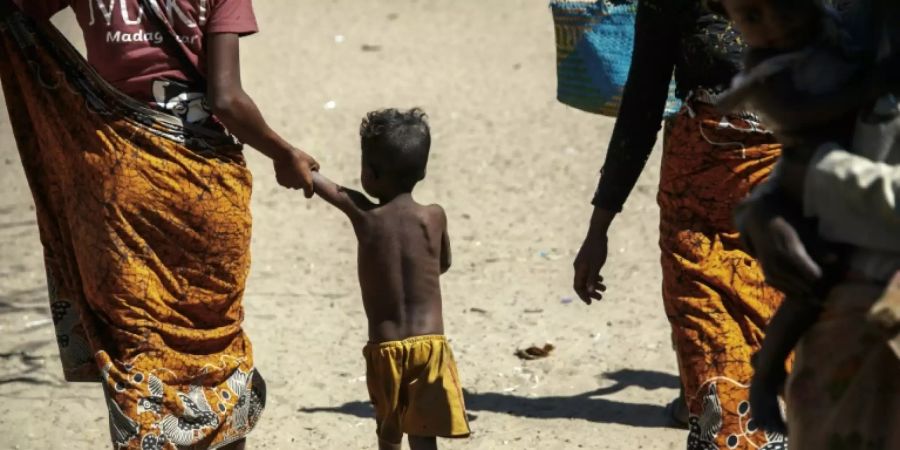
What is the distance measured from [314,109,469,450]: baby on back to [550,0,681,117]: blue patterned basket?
0.67 metres

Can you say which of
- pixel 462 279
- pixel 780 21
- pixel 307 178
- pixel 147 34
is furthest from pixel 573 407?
pixel 780 21

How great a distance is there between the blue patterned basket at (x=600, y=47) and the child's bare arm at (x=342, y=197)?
0.89 m

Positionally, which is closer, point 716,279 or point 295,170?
point 716,279

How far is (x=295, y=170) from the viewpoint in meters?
4.18

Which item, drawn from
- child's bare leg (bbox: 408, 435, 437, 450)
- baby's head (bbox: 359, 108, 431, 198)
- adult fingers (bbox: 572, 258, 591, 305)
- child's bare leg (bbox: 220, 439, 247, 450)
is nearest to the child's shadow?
child's bare leg (bbox: 220, 439, 247, 450)

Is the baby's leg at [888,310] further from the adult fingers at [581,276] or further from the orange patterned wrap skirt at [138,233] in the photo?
the orange patterned wrap skirt at [138,233]

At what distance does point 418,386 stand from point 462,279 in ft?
9.15

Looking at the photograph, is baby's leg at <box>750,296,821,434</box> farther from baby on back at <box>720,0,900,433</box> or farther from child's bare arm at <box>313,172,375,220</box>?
child's bare arm at <box>313,172,375,220</box>

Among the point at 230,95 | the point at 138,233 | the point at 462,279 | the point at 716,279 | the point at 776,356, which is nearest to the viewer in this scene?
the point at 776,356

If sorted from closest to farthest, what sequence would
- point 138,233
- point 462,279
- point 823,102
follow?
point 823,102 → point 138,233 → point 462,279

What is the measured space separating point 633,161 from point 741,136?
271 millimetres

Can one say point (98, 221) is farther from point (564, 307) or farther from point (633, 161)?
point (564, 307)

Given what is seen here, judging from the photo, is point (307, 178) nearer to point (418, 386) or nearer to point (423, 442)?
point (418, 386)

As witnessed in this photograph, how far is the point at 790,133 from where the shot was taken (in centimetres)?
248
